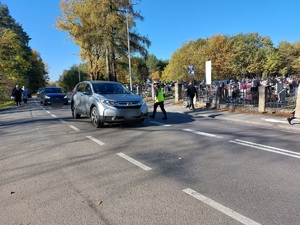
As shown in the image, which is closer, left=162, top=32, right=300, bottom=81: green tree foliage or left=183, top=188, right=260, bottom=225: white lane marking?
left=183, top=188, right=260, bottom=225: white lane marking

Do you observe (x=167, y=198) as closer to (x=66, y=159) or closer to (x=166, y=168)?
(x=166, y=168)

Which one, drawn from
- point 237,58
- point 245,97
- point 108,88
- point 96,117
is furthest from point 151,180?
point 237,58

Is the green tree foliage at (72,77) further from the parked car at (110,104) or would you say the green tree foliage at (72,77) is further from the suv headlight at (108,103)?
the suv headlight at (108,103)

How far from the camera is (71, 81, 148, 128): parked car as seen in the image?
9.14m

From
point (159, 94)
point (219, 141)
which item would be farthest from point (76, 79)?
point (219, 141)

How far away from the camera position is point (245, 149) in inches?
252

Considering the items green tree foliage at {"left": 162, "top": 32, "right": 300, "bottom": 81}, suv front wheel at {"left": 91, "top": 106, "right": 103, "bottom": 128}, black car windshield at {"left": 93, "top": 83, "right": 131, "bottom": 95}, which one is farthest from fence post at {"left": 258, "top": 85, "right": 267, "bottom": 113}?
green tree foliage at {"left": 162, "top": 32, "right": 300, "bottom": 81}

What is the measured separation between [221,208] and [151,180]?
138cm

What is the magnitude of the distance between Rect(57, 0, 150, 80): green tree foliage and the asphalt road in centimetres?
2193

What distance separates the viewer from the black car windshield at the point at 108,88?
33.8 feet

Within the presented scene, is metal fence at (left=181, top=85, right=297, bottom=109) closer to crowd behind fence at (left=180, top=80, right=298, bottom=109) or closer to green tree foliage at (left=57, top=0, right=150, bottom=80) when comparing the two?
crowd behind fence at (left=180, top=80, right=298, bottom=109)

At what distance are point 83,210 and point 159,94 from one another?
369 inches

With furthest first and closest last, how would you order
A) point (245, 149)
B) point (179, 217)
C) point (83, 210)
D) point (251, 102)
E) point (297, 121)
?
1. point (251, 102)
2. point (297, 121)
3. point (245, 149)
4. point (83, 210)
5. point (179, 217)

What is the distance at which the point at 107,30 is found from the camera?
2852 cm
